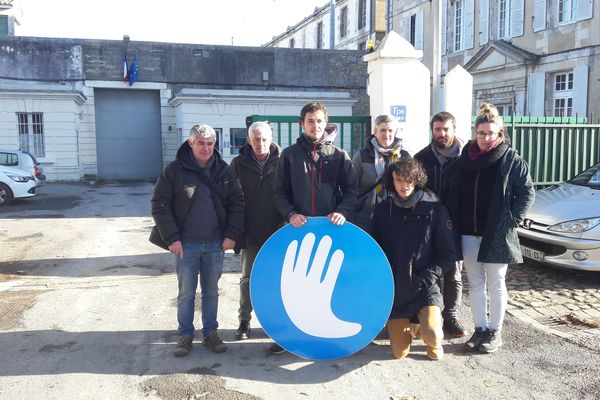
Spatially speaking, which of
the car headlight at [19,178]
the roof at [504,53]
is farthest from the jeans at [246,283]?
the roof at [504,53]

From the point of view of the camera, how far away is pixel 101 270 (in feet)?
24.3

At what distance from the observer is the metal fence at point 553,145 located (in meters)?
8.65

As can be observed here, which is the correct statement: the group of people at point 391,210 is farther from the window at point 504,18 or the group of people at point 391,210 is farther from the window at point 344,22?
the window at point 344,22

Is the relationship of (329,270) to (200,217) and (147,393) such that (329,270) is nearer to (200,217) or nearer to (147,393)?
(200,217)

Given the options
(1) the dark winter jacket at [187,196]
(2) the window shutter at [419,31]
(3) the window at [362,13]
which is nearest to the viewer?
(1) the dark winter jacket at [187,196]

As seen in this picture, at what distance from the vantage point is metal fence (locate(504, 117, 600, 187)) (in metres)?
8.65

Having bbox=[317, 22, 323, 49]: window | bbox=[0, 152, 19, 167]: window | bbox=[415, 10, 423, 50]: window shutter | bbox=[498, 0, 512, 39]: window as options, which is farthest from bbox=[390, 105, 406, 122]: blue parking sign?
bbox=[317, 22, 323, 49]: window

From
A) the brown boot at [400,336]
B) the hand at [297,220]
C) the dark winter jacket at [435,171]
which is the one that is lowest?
the brown boot at [400,336]

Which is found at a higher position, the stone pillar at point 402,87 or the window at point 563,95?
the window at point 563,95

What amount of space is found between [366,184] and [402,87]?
2.36 metres

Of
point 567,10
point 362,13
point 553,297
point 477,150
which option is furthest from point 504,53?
point 362,13

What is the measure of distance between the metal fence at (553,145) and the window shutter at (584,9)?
11.8 metres

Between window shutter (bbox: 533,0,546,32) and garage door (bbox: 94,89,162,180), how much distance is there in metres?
16.4

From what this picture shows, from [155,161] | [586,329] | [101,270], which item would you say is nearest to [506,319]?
[586,329]
